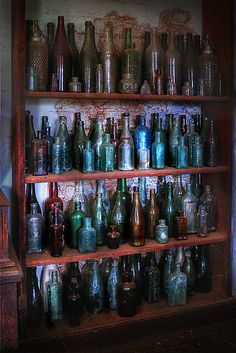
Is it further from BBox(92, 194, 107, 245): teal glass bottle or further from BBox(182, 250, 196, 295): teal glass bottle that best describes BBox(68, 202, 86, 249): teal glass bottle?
BBox(182, 250, 196, 295): teal glass bottle

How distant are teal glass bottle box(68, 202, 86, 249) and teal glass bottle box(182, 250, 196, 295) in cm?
66

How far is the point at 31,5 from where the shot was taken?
2.21 meters

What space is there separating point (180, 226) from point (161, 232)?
0.40 ft

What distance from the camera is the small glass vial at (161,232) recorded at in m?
2.30

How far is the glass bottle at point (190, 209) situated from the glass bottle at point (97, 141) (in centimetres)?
55

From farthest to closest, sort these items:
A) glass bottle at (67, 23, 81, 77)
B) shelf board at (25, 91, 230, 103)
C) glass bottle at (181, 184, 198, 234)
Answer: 1. glass bottle at (181, 184, 198, 234)
2. glass bottle at (67, 23, 81, 77)
3. shelf board at (25, 91, 230, 103)

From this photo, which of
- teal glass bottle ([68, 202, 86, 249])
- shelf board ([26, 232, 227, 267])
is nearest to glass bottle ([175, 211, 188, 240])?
shelf board ([26, 232, 227, 267])

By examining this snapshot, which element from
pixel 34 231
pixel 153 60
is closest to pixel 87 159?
pixel 34 231

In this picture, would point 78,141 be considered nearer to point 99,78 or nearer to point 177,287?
point 99,78

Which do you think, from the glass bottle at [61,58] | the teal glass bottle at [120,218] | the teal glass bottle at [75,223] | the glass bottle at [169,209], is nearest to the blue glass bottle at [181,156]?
the glass bottle at [169,209]

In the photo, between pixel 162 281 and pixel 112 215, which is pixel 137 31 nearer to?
pixel 112 215

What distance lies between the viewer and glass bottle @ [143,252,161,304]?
7.90 feet

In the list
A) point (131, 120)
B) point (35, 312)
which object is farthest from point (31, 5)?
point (35, 312)

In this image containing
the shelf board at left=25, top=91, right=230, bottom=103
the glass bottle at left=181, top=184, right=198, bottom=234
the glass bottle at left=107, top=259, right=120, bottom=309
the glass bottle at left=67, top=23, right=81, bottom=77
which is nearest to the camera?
the shelf board at left=25, top=91, right=230, bottom=103
